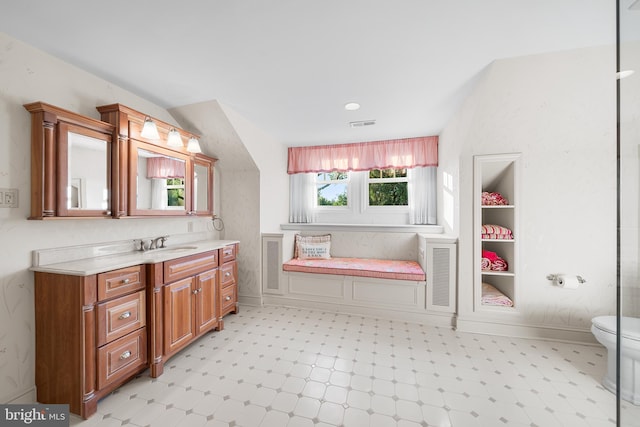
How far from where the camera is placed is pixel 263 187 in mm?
3270

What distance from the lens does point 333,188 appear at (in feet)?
13.1

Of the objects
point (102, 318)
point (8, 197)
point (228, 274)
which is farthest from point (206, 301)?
point (8, 197)

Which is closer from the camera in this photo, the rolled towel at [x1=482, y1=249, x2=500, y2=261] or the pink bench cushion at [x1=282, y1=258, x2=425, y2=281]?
the rolled towel at [x1=482, y1=249, x2=500, y2=261]

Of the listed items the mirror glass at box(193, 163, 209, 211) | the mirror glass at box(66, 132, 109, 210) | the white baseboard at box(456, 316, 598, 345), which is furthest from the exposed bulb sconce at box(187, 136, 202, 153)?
the white baseboard at box(456, 316, 598, 345)

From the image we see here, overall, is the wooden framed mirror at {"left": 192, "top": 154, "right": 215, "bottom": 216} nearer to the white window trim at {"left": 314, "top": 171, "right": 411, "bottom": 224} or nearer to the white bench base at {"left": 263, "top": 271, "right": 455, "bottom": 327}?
the white bench base at {"left": 263, "top": 271, "right": 455, "bottom": 327}

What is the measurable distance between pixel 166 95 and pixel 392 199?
3.13 metres

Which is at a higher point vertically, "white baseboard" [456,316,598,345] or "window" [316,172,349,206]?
"window" [316,172,349,206]

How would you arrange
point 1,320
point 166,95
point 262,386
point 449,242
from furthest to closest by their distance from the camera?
point 449,242 < point 166,95 < point 262,386 < point 1,320

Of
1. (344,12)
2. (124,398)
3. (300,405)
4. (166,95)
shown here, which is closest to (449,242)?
(300,405)

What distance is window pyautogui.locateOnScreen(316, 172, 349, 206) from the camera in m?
3.96

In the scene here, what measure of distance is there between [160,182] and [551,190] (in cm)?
375

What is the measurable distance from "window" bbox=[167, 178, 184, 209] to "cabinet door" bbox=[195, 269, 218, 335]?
0.78 m

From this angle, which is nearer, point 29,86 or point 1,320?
point 1,320

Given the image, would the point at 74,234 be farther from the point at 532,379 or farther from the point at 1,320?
the point at 532,379
